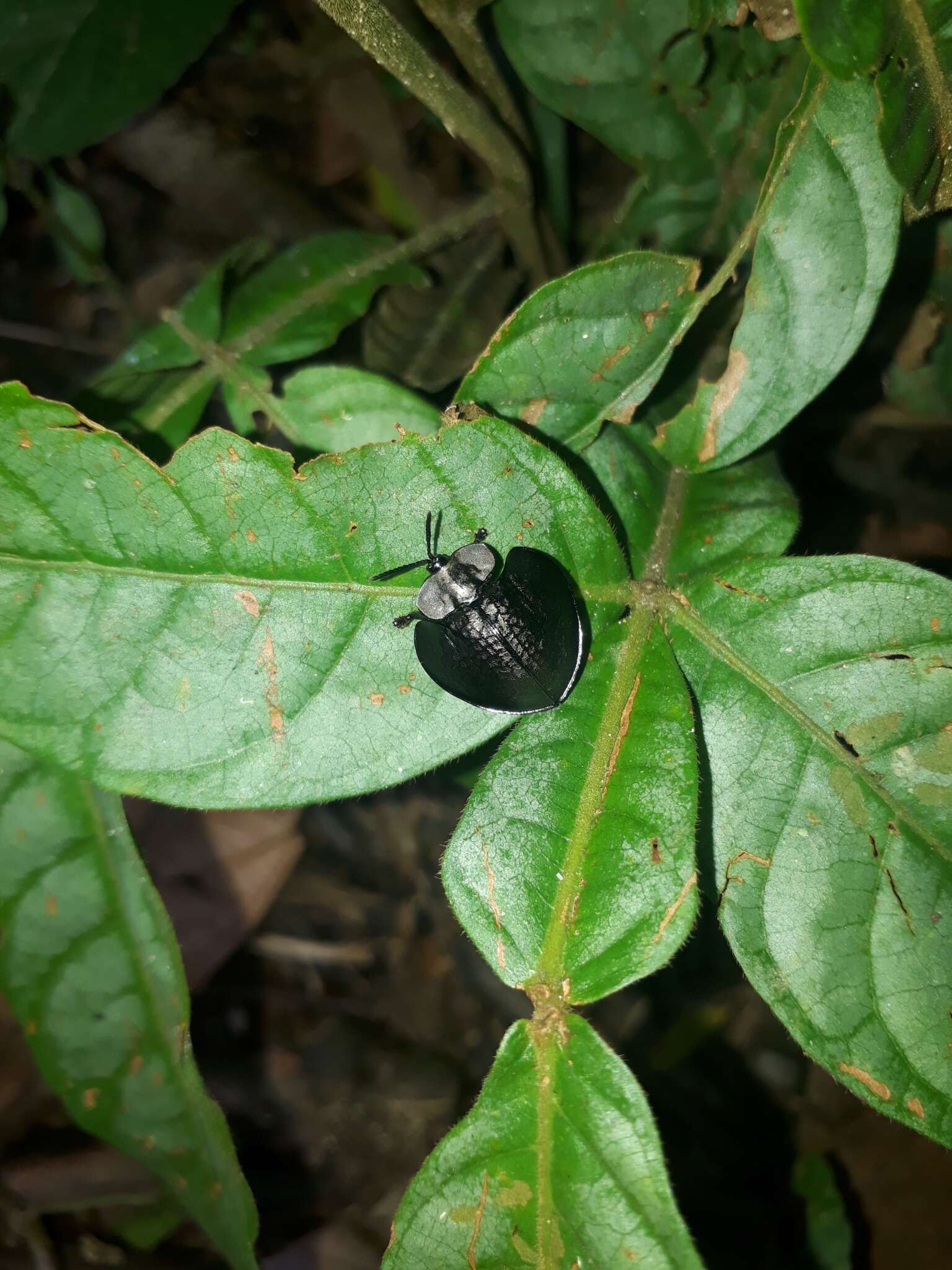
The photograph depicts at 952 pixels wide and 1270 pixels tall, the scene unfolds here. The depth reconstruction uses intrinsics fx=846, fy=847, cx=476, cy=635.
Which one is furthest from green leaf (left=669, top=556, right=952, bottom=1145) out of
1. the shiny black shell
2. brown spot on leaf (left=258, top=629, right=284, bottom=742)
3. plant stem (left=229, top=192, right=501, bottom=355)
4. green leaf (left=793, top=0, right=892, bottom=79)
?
plant stem (left=229, top=192, right=501, bottom=355)

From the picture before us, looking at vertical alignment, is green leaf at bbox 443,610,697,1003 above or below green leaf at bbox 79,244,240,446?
below

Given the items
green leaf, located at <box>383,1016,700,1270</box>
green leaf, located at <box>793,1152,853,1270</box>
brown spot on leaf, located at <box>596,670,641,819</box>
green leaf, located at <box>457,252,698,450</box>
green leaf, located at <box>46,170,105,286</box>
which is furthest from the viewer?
green leaf, located at <box>46,170,105,286</box>

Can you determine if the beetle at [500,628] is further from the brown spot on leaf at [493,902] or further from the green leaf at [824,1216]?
the green leaf at [824,1216]

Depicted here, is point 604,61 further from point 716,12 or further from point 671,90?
point 716,12

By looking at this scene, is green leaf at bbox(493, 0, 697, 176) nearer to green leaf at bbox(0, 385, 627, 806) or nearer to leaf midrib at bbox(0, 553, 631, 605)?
green leaf at bbox(0, 385, 627, 806)

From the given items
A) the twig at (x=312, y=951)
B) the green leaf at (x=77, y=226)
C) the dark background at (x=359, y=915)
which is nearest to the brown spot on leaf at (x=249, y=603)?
the dark background at (x=359, y=915)

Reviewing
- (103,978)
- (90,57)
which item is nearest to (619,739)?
(103,978)

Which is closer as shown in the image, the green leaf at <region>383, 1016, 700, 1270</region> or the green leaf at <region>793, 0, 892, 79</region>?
the green leaf at <region>383, 1016, 700, 1270</region>
